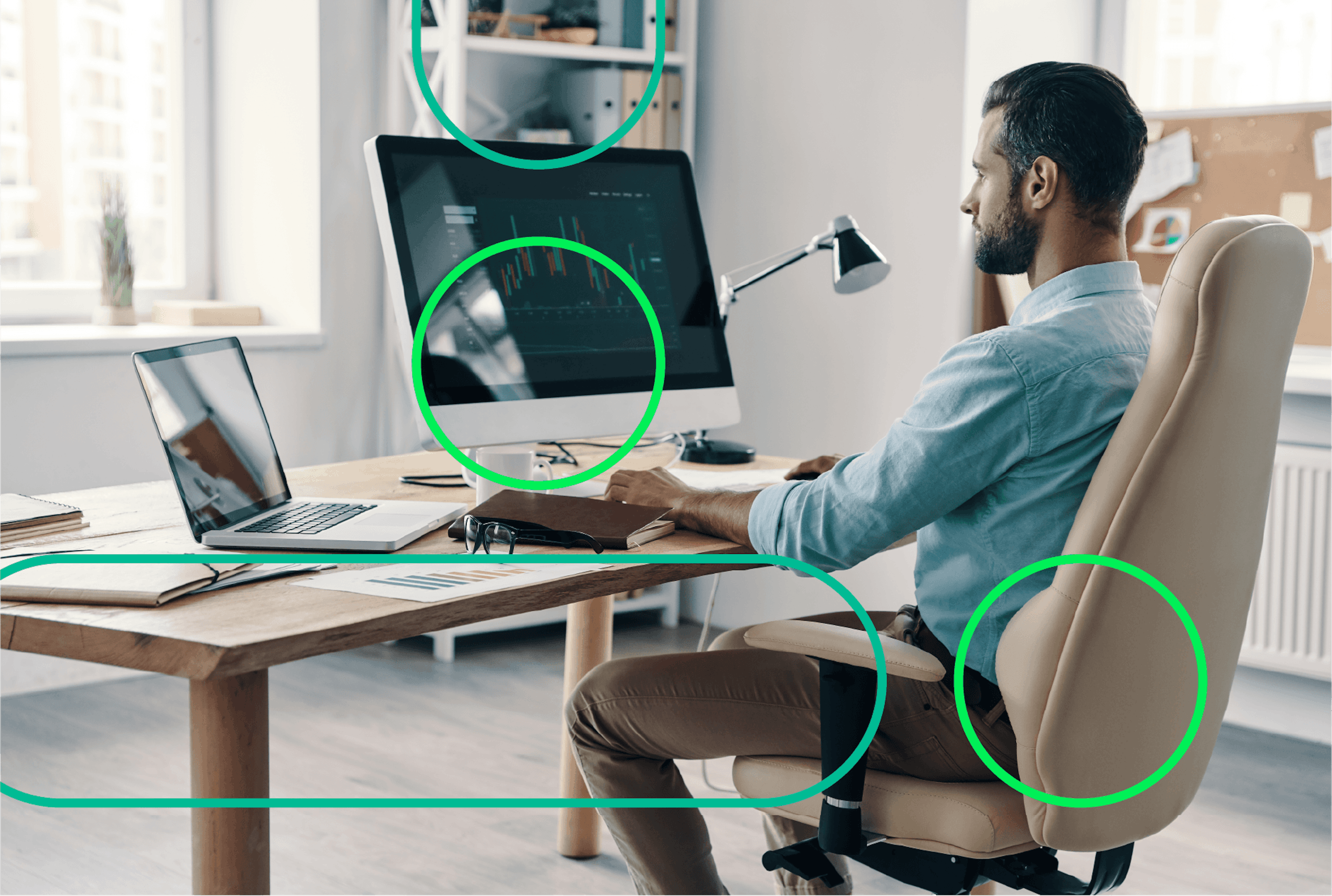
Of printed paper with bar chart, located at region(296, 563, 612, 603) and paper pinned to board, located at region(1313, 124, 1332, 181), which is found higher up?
paper pinned to board, located at region(1313, 124, 1332, 181)

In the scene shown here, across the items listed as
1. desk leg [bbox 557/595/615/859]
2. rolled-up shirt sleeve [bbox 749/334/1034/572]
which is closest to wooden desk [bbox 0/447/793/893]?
rolled-up shirt sleeve [bbox 749/334/1034/572]

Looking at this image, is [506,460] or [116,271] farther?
[116,271]

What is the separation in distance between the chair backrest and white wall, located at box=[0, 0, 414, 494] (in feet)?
7.86

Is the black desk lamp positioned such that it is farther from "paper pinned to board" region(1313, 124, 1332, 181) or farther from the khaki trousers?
"paper pinned to board" region(1313, 124, 1332, 181)

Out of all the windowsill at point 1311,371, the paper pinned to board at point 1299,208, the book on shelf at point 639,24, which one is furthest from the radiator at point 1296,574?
the book on shelf at point 639,24

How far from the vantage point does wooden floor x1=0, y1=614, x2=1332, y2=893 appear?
7.17ft

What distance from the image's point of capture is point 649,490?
1.65m

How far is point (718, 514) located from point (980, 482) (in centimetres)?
35

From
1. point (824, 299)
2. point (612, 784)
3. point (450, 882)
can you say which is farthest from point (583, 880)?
point (824, 299)

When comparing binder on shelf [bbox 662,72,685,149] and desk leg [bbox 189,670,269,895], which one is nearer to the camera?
desk leg [bbox 189,670,269,895]

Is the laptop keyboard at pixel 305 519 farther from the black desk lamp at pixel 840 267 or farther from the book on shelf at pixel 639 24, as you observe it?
the book on shelf at pixel 639 24

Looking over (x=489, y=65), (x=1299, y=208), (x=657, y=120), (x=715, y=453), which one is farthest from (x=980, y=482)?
(x=489, y=65)

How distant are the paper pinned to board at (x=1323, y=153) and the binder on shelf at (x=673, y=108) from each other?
5.14ft

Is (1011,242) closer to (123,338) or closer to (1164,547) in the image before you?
(1164,547)
